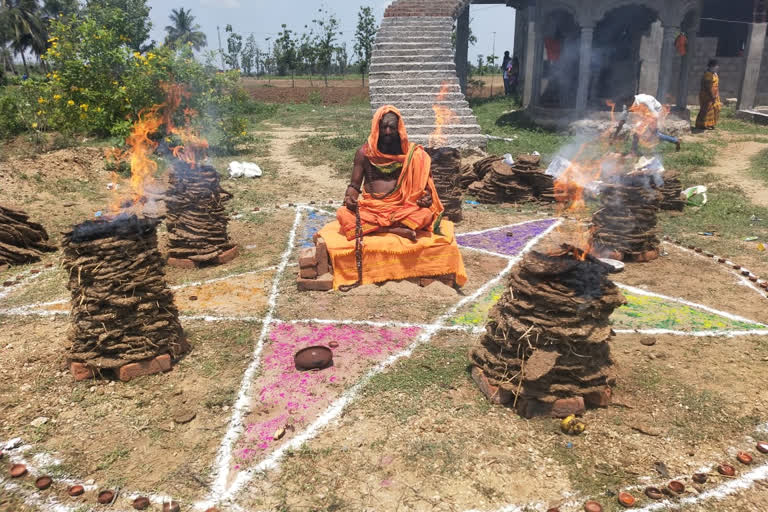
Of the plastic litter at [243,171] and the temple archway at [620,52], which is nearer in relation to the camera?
the plastic litter at [243,171]

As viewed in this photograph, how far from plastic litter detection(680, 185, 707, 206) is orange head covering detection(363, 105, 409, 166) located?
7115 millimetres

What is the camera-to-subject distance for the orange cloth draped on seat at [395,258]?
7422 mm

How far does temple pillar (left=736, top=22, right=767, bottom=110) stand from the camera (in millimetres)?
19484

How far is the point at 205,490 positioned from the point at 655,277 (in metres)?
6.87

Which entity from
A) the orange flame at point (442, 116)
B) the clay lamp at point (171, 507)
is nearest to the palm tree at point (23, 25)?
the orange flame at point (442, 116)

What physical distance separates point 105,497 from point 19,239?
6831 mm

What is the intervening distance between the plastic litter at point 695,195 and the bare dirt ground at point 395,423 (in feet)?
15.7

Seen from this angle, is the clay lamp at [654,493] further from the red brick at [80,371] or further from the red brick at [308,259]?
the red brick at [80,371]

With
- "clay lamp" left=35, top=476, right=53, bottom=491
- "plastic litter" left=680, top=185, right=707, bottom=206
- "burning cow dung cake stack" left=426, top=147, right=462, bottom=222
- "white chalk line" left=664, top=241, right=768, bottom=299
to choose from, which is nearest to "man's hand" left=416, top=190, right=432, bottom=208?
"burning cow dung cake stack" left=426, top=147, right=462, bottom=222

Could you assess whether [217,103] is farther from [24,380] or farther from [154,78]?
[24,380]

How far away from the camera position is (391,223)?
25.0 ft

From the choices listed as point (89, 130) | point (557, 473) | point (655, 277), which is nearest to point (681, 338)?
point (655, 277)

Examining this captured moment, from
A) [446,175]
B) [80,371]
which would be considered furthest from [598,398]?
[446,175]

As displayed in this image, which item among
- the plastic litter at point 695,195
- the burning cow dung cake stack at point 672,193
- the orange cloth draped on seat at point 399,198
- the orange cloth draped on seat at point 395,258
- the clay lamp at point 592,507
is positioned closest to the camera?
the clay lamp at point 592,507
